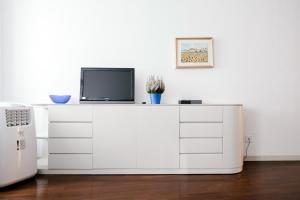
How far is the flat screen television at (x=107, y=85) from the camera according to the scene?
9.14ft

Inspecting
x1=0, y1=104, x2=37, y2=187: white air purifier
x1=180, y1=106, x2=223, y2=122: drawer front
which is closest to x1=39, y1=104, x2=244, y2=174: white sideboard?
x1=180, y1=106, x2=223, y2=122: drawer front

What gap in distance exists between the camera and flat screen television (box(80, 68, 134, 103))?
9.14 ft

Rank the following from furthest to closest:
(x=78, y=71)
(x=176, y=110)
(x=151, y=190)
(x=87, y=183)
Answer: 1. (x=78, y=71)
2. (x=176, y=110)
3. (x=87, y=183)
4. (x=151, y=190)

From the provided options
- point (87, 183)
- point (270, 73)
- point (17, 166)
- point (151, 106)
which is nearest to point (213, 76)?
point (270, 73)

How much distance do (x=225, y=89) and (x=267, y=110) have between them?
0.61 m

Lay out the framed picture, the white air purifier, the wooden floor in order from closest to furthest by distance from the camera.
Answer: the wooden floor → the white air purifier → the framed picture

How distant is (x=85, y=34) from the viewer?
2969mm

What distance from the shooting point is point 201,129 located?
2469mm

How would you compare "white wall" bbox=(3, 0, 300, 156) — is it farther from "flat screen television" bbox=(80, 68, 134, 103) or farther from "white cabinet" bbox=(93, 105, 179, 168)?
"white cabinet" bbox=(93, 105, 179, 168)

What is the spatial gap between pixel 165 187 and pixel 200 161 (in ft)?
1.84

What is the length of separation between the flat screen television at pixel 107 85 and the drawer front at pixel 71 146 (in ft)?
1.79

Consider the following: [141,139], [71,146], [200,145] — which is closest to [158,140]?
[141,139]

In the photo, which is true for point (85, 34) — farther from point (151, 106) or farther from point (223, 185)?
point (223, 185)

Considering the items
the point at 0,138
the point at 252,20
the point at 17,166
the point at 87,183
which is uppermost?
the point at 252,20
